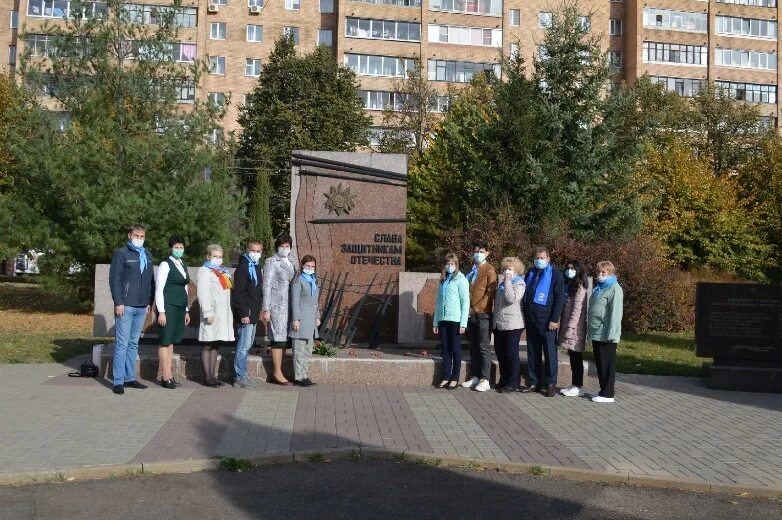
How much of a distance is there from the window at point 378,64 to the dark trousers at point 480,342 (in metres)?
46.2

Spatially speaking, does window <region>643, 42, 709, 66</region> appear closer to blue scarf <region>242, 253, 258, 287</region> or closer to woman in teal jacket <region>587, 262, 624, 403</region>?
woman in teal jacket <region>587, 262, 624, 403</region>

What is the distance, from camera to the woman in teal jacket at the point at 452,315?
10875mm

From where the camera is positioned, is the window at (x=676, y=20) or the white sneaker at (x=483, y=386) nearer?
the white sneaker at (x=483, y=386)

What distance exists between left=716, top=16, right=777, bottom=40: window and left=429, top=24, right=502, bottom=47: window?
635 inches

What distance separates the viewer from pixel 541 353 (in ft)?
36.6

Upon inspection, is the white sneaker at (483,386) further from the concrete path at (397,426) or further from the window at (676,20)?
the window at (676,20)

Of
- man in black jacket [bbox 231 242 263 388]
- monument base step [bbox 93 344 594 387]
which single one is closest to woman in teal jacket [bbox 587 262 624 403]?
monument base step [bbox 93 344 594 387]

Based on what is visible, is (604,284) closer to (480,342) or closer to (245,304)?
(480,342)

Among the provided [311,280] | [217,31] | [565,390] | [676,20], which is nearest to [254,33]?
[217,31]

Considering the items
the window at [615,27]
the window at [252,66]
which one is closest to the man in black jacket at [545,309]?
the window at [252,66]

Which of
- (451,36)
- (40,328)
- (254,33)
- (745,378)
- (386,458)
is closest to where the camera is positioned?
(386,458)

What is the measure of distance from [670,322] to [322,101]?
23.0 m

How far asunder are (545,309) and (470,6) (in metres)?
49.6

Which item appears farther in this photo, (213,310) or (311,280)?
(311,280)
